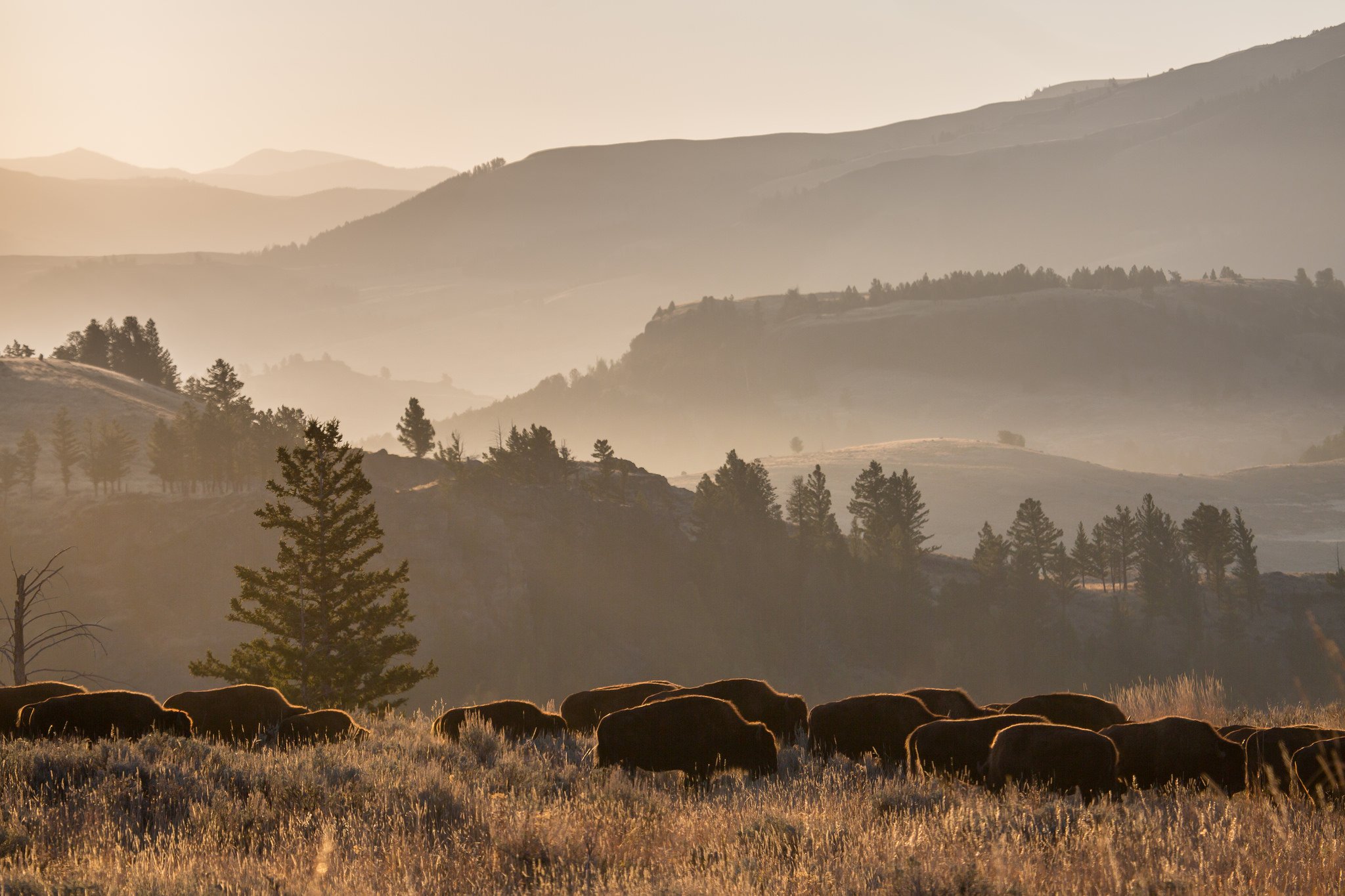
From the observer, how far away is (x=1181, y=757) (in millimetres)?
12469

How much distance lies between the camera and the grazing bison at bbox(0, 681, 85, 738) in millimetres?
15008

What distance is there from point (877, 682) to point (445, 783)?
295ft

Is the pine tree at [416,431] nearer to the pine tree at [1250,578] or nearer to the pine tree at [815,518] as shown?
the pine tree at [815,518]

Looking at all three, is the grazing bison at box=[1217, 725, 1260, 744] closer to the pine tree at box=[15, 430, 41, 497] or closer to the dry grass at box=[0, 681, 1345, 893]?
the dry grass at box=[0, 681, 1345, 893]

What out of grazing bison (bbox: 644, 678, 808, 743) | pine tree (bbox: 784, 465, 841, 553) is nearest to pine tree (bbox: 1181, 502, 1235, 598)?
pine tree (bbox: 784, 465, 841, 553)

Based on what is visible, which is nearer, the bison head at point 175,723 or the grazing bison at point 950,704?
the bison head at point 175,723

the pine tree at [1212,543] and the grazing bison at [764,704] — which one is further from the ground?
the grazing bison at [764,704]

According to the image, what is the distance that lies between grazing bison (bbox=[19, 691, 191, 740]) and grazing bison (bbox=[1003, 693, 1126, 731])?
1178cm

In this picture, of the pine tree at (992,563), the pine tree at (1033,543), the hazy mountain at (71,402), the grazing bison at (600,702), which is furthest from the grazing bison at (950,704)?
the hazy mountain at (71,402)

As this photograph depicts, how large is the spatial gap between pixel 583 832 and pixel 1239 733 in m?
9.10

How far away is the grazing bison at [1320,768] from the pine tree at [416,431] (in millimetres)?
101672

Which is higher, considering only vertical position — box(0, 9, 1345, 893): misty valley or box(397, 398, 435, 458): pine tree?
box(397, 398, 435, 458): pine tree

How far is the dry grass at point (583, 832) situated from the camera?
330 inches

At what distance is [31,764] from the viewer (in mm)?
11922
